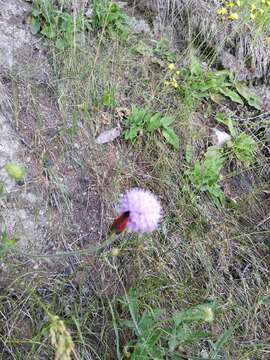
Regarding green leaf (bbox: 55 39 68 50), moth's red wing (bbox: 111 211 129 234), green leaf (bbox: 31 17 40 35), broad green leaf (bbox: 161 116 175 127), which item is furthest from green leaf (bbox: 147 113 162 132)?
moth's red wing (bbox: 111 211 129 234)

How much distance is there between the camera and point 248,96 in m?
2.76

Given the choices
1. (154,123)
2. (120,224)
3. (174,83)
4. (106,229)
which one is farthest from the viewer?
(174,83)

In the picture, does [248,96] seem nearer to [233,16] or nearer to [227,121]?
[227,121]

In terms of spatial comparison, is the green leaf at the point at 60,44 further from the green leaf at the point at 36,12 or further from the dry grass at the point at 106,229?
the green leaf at the point at 36,12

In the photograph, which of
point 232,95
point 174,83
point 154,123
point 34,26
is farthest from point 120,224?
point 232,95

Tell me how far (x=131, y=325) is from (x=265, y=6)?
85.7 inches

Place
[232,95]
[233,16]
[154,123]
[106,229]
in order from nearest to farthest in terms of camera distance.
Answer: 1. [106,229]
2. [154,123]
3. [233,16]
4. [232,95]

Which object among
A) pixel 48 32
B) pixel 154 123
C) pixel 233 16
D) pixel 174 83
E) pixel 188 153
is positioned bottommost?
pixel 188 153

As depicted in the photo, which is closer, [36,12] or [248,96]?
[36,12]

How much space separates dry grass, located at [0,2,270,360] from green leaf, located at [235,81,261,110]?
0.43m

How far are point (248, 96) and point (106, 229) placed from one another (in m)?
1.31

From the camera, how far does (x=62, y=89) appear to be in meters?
2.20

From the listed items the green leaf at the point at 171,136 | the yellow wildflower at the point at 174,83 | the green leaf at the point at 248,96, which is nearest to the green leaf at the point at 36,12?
the yellow wildflower at the point at 174,83

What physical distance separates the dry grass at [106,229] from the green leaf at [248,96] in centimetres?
43
